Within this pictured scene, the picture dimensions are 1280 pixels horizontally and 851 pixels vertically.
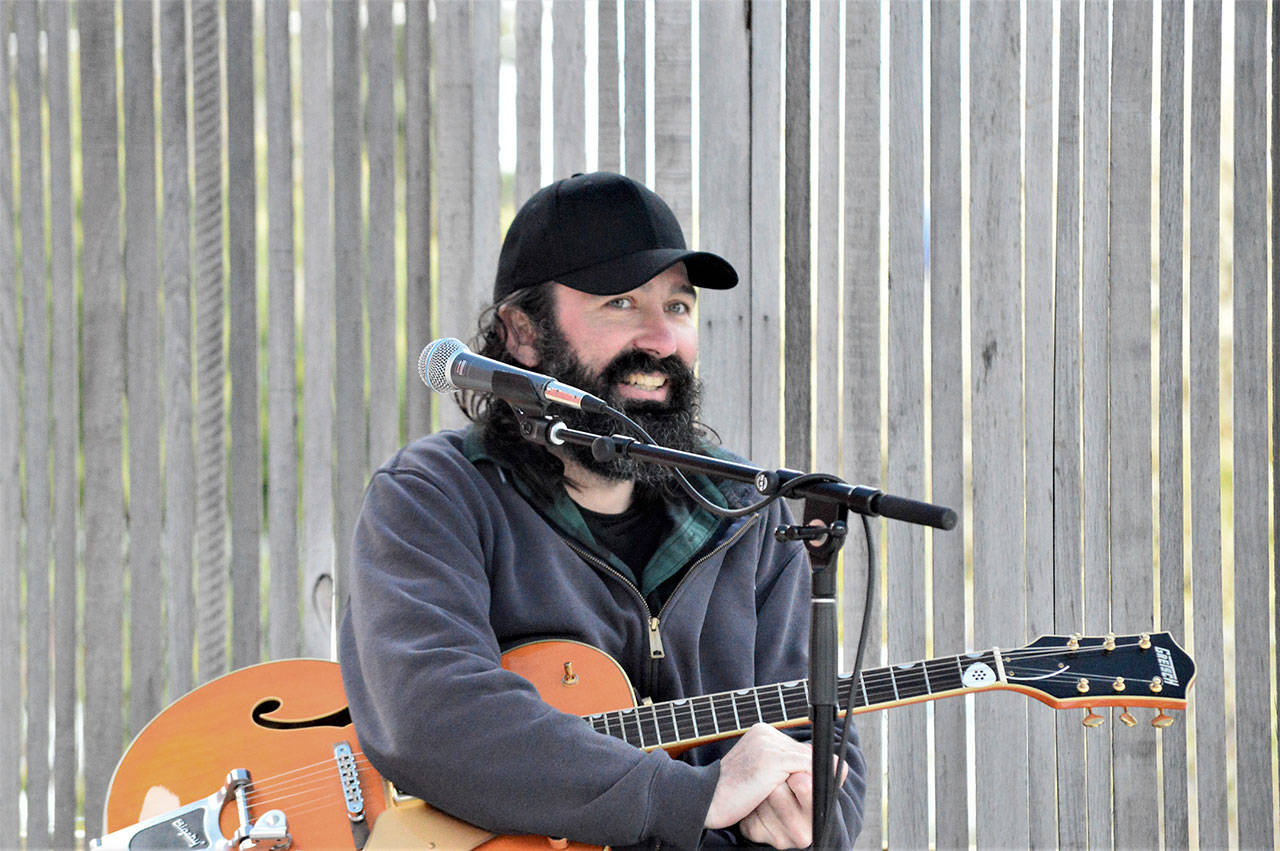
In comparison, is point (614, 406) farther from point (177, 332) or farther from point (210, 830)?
point (177, 332)

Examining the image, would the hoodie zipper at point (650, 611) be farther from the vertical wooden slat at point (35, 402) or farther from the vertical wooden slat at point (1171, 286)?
the vertical wooden slat at point (35, 402)

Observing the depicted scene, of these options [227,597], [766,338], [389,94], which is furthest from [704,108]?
[227,597]

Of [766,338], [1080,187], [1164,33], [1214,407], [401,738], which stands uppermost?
[1164,33]

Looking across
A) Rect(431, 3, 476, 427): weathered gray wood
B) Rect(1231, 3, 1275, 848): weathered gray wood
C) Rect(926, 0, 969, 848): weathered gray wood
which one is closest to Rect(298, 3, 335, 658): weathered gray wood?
Rect(431, 3, 476, 427): weathered gray wood

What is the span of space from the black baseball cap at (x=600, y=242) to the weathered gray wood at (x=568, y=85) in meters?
0.50

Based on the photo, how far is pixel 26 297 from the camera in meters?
3.02

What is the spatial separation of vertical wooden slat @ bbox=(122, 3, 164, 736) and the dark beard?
107 centimetres

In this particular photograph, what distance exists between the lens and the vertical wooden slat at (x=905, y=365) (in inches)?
118

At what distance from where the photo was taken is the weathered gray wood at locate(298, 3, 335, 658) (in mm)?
3000

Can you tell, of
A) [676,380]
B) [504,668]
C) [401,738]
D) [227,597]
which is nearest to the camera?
[401,738]

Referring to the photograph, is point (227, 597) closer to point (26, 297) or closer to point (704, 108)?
point (26, 297)

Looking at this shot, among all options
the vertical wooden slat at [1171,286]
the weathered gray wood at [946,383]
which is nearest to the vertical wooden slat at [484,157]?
the weathered gray wood at [946,383]

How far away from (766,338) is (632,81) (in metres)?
0.76

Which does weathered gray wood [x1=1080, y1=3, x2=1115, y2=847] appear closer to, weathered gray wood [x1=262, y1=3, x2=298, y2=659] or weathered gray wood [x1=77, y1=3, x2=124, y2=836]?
weathered gray wood [x1=262, y1=3, x2=298, y2=659]
